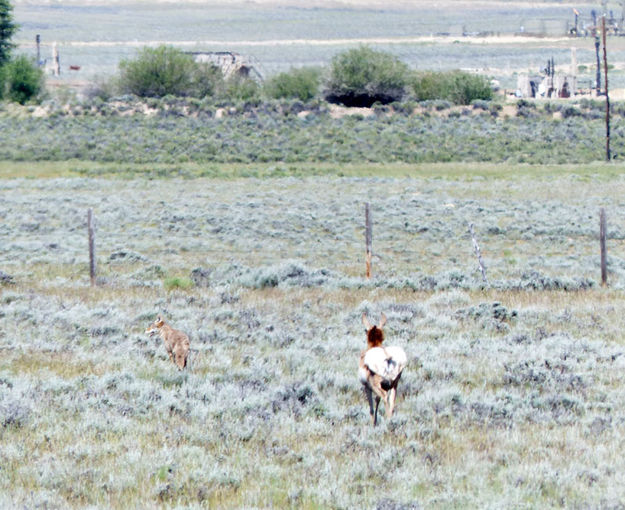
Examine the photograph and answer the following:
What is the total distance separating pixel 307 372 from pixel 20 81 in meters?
72.8

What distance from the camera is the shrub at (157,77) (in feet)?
253

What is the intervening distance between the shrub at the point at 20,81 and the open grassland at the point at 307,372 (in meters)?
53.8

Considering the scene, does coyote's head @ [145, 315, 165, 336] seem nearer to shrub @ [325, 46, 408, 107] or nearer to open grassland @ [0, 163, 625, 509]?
open grassland @ [0, 163, 625, 509]

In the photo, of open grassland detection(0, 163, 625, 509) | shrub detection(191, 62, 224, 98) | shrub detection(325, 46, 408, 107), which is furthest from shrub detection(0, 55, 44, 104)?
open grassland detection(0, 163, 625, 509)

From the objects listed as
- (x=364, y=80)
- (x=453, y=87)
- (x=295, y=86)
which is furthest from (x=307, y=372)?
(x=295, y=86)

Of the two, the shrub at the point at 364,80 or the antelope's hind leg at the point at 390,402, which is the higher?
the shrub at the point at 364,80

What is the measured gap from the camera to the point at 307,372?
11195 millimetres

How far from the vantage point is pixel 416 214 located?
102 feet

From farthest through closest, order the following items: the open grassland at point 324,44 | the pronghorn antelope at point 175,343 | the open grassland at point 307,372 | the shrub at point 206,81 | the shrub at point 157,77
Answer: the open grassland at point 324,44 → the shrub at point 206,81 → the shrub at point 157,77 → the pronghorn antelope at point 175,343 → the open grassland at point 307,372

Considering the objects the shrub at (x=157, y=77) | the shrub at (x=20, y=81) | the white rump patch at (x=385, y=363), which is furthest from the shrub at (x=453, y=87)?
the white rump patch at (x=385, y=363)

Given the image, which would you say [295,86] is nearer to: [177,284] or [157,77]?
[157,77]

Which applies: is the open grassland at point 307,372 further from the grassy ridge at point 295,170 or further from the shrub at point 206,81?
the shrub at point 206,81

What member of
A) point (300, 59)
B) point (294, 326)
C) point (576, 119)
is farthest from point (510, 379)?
point (300, 59)

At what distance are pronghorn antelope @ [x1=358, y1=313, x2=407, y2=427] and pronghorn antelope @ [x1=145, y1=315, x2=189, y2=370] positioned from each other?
291 centimetres
